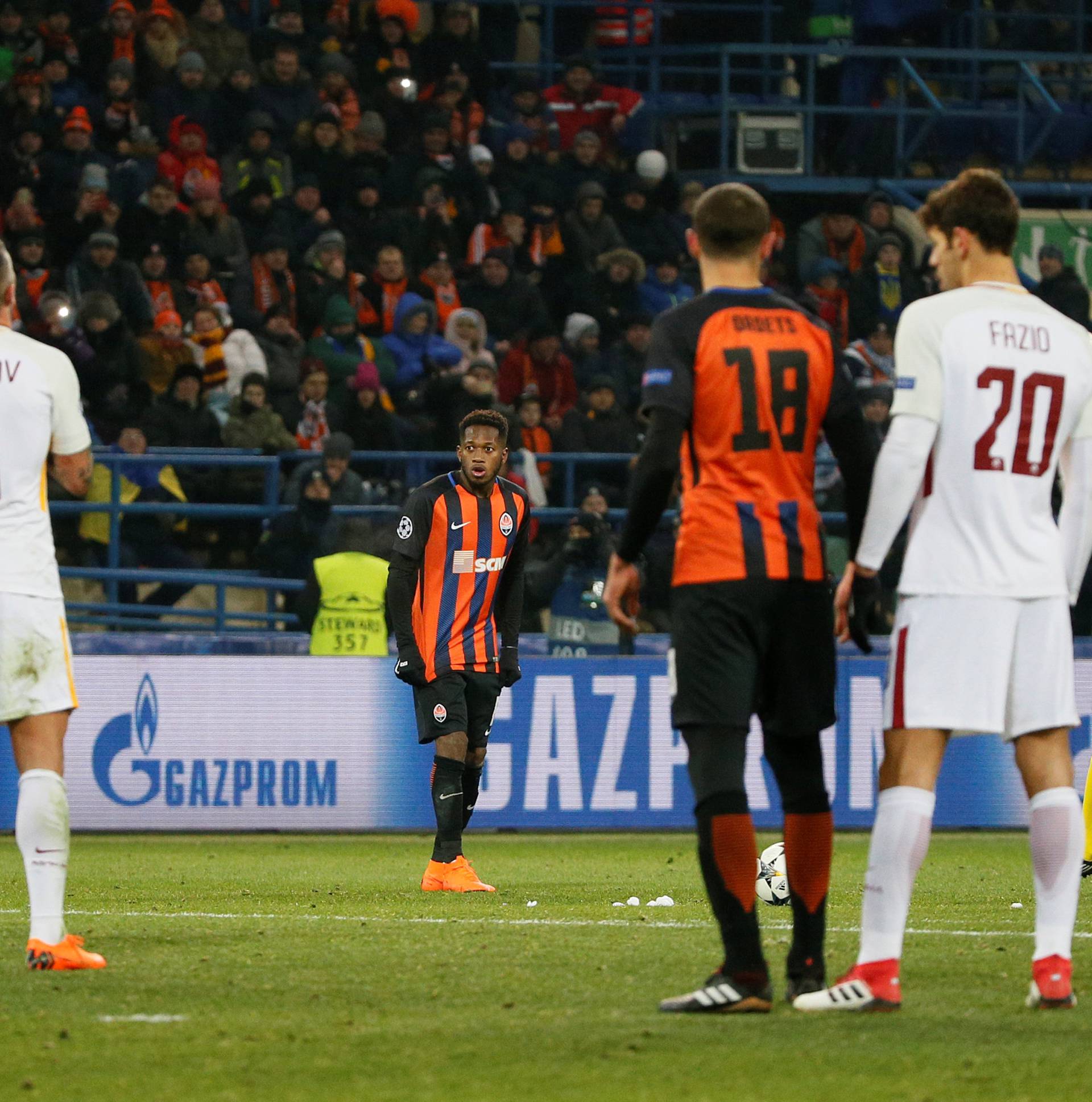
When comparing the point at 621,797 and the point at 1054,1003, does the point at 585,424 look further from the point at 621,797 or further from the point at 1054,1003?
the point at 1054,1003

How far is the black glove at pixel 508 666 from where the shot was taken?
10.3 meters

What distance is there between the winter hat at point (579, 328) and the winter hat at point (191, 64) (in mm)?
4177

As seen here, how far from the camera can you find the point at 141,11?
21.3m

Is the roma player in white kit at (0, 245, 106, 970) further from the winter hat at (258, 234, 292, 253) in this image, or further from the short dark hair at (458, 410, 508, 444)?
the winter hat at (258, 234, 292, 253)

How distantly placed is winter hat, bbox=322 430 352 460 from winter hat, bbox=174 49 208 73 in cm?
531

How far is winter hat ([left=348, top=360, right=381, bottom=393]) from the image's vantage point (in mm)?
18594

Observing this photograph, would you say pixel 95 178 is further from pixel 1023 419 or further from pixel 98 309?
pixel 1023 419

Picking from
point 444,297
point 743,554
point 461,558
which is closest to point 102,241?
point 444,297

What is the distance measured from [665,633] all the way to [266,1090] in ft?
41.2

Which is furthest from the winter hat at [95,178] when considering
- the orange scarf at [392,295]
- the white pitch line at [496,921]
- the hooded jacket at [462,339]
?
the white pitch line at [496,921]

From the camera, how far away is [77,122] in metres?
19.6

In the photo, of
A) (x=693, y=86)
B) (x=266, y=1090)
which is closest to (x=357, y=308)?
(x=693, y=86)

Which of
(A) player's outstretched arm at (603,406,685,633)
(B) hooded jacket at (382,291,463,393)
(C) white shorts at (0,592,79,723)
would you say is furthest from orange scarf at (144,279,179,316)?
(A) player's outstretched arm at (603,406,685,633)

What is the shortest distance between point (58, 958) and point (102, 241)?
42.1 ft
